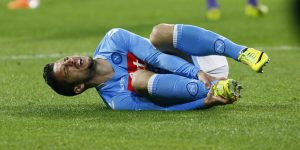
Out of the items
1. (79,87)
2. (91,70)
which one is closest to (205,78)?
(91,70)

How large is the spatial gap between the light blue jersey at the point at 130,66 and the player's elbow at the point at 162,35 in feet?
0.20

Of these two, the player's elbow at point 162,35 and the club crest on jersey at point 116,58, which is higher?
the player's elbow at point 162,35

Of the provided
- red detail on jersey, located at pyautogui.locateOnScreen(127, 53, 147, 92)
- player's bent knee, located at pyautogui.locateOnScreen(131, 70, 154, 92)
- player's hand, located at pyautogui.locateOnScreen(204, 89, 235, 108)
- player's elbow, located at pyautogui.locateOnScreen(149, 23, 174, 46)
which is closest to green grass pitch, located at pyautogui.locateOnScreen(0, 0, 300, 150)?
player's hand, located at pyautogui.locateOnScreen(204, 89, 235, 108)

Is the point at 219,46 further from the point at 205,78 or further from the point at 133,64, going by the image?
the point at 133,64

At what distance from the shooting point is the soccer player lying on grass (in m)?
7.16

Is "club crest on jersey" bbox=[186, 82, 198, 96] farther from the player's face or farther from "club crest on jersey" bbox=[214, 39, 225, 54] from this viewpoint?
the player's face

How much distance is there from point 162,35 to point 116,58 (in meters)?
0.45

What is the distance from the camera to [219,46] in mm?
7293

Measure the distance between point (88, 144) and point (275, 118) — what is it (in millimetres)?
1700

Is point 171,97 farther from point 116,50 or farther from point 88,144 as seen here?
point 88,144

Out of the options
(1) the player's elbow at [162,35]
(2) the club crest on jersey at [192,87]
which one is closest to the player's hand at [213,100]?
(2) the club crest on jersey at [192,87]

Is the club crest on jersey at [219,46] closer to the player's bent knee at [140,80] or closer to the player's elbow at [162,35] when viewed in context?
the player's elbow at [162,35]

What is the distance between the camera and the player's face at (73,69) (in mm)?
7309

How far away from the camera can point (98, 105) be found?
26.3ft
